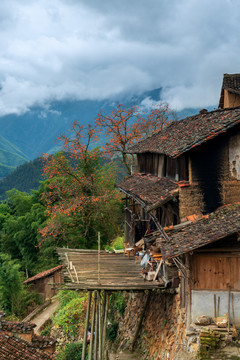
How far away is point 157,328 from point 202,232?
5.64 meters

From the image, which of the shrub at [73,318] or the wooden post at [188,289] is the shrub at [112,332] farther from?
the wooden post at [188,289]

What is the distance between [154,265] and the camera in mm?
15078

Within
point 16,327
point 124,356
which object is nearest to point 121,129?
point 124,356

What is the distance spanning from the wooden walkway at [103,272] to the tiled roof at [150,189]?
293cm

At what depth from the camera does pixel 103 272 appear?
608 inches

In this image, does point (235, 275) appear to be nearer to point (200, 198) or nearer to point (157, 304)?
point (200, 198)

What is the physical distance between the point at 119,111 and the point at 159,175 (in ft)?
45.2

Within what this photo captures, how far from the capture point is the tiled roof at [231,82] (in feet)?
65.9

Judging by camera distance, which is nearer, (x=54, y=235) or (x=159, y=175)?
(x=159, y=175)

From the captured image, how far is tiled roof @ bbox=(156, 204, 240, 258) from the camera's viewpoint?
441 inches

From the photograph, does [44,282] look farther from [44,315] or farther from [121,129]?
[121,129]

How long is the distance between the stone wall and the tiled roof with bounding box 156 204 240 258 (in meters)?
2.64

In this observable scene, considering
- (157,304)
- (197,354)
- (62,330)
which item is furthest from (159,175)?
(62,330)

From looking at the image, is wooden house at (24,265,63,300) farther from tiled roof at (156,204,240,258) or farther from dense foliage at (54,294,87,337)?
tiled roof at (156,204,240,258)
